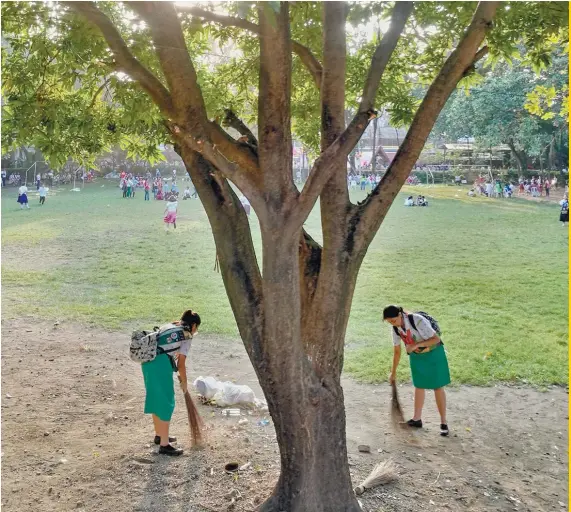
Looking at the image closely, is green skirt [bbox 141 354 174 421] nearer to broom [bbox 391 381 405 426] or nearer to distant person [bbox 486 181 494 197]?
broom [bbox 391 381 405 426]

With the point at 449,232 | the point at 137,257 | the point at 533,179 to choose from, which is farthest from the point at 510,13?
the point at 533,179

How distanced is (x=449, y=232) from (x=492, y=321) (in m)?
10.6

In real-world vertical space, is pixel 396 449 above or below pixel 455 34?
below

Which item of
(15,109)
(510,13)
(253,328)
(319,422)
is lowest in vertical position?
(319,422)

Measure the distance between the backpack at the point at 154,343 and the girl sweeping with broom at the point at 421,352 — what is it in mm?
1843

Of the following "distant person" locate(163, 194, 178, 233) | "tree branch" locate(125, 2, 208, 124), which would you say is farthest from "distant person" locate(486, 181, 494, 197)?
"tree branch" locate(125, 2, 208, 124)

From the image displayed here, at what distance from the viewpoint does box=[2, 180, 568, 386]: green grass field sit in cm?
810

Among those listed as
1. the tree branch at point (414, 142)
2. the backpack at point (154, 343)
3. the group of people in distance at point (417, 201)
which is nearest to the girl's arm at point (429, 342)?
the tree branch at point (414, 142)

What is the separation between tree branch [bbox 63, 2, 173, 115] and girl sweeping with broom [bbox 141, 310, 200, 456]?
1.96 metres

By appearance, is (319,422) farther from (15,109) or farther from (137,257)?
(137,257)

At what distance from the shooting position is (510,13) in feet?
14.7

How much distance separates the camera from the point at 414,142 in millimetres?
3961

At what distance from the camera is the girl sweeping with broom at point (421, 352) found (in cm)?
541

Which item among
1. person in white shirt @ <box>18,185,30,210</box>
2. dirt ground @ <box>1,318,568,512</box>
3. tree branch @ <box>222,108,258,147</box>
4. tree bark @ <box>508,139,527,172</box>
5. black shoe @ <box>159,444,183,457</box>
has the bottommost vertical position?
dirt ground @ <box>1,318,568,512</box>
